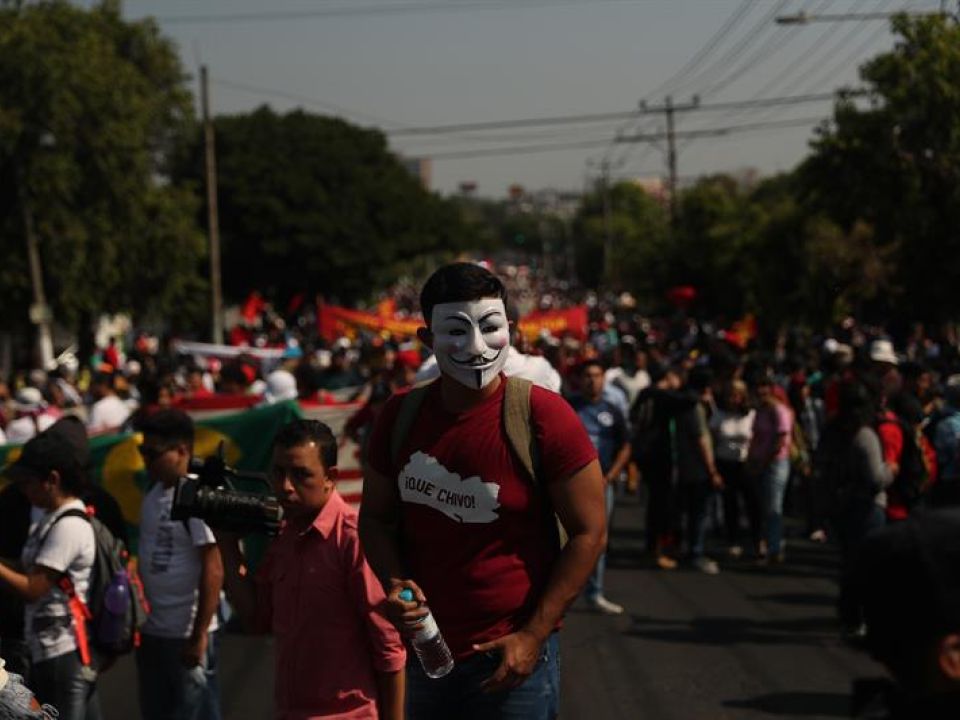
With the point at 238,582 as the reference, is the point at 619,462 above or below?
below

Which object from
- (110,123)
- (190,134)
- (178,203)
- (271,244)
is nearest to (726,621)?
(110,123)

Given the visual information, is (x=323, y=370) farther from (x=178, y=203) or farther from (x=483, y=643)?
(x=178, y=203)

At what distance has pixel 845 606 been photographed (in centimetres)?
236

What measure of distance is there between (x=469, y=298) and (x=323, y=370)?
1713cm

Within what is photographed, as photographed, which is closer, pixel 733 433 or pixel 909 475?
pixel 909 475

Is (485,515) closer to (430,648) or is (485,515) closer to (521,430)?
(521,430)

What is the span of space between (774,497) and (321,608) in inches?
328

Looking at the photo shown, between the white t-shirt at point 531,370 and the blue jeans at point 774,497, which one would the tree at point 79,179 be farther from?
the white t-shirt at point 531,370

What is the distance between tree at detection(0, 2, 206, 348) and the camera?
36531 mm


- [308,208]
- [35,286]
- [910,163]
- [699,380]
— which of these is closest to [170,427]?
[699,380]

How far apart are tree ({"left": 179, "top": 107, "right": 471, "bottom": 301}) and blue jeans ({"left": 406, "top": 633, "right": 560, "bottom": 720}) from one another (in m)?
62.0

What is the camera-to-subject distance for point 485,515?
12.8 feet

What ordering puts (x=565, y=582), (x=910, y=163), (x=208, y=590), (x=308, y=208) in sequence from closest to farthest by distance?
(x=565, y=582)
(x=208, y=590)
(x=910, y=163)
(x=308, y=208)

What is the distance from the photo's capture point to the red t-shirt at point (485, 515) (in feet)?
12.8
